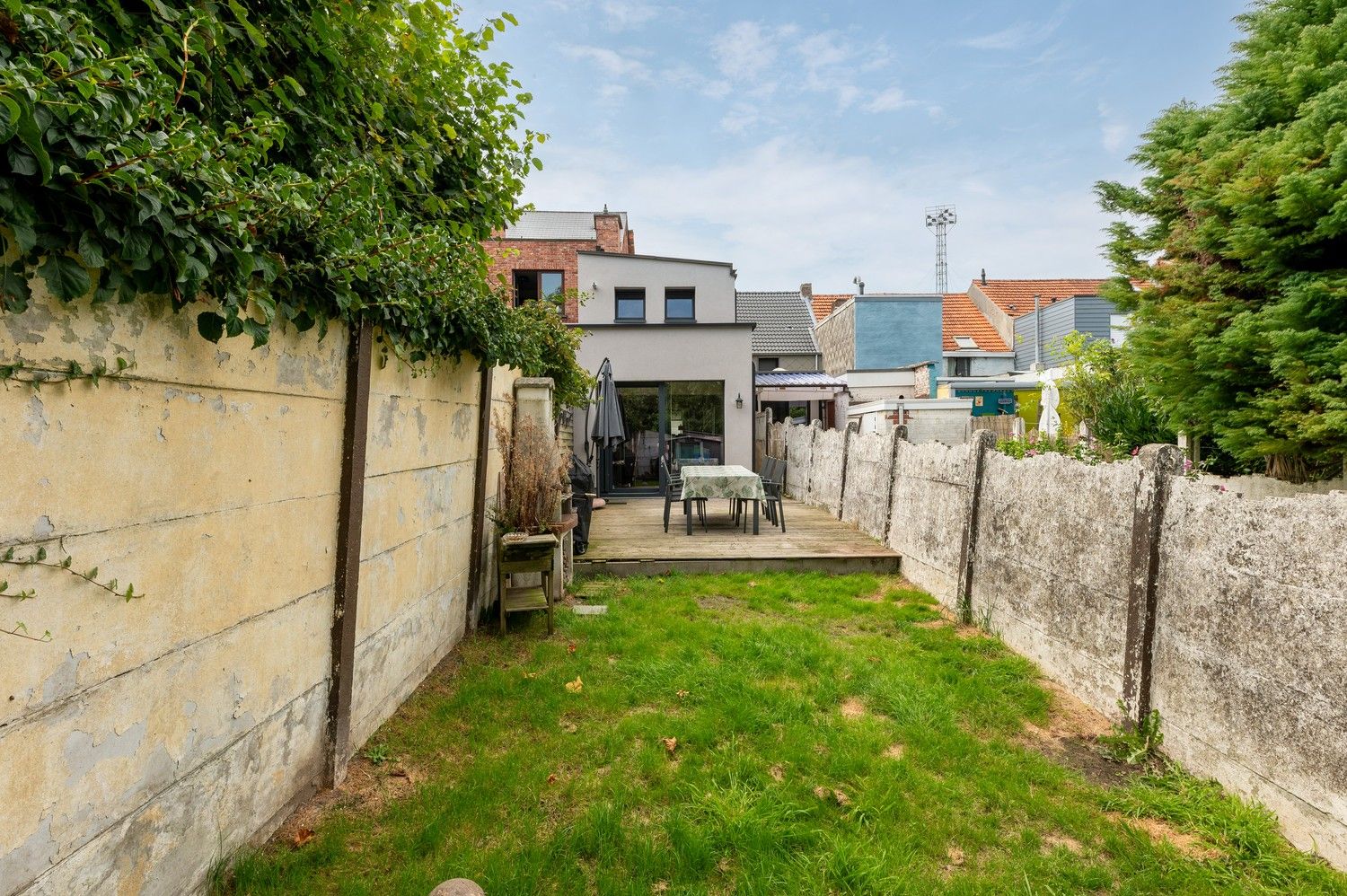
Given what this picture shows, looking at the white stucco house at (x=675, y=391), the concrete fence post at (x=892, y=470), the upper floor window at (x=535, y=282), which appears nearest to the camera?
the concrete fence post at (x=892, y=470)

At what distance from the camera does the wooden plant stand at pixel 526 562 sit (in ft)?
16.1

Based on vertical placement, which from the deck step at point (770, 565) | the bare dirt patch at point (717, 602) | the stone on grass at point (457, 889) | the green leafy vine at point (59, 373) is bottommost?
the bare dirt patch at point (717, 602)

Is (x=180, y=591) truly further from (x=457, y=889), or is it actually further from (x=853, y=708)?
(x=853, y=708)

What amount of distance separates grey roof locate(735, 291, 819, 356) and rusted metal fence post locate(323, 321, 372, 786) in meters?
20.0

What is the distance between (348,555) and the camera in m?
2.86

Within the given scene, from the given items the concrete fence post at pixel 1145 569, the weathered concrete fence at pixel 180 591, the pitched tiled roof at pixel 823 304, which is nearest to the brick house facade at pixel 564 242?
the pitched tiled roof at pixel 823 304

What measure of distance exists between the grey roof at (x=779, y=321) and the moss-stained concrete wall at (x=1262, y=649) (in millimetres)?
19599

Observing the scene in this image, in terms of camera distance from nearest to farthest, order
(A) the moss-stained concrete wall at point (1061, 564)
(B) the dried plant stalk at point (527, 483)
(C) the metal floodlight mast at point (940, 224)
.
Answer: (A) the moss-stained concrete wall at point (1061, 564) → (B) the dried plant stalk at point (527, 483) → (C) the metal floodlight mast at point (940, 224)

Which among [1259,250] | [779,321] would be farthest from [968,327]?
[1259,250]

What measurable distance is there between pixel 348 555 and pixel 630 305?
41.1 ft

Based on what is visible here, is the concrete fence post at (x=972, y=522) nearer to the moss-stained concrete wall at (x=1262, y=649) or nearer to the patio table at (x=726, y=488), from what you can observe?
the moss-stained concrete wall at (x=1262, y=649)

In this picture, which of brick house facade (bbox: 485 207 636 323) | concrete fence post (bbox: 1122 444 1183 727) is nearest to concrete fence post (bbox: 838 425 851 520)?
concrete fence post (bbox: 1122 444 1183 727)

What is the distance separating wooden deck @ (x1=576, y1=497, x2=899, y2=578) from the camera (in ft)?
23.3

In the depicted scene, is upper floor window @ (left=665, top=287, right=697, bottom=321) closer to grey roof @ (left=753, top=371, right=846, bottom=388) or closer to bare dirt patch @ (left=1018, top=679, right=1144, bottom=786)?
grey roof @ (left=753, top=371, right=846, bottom=388)
